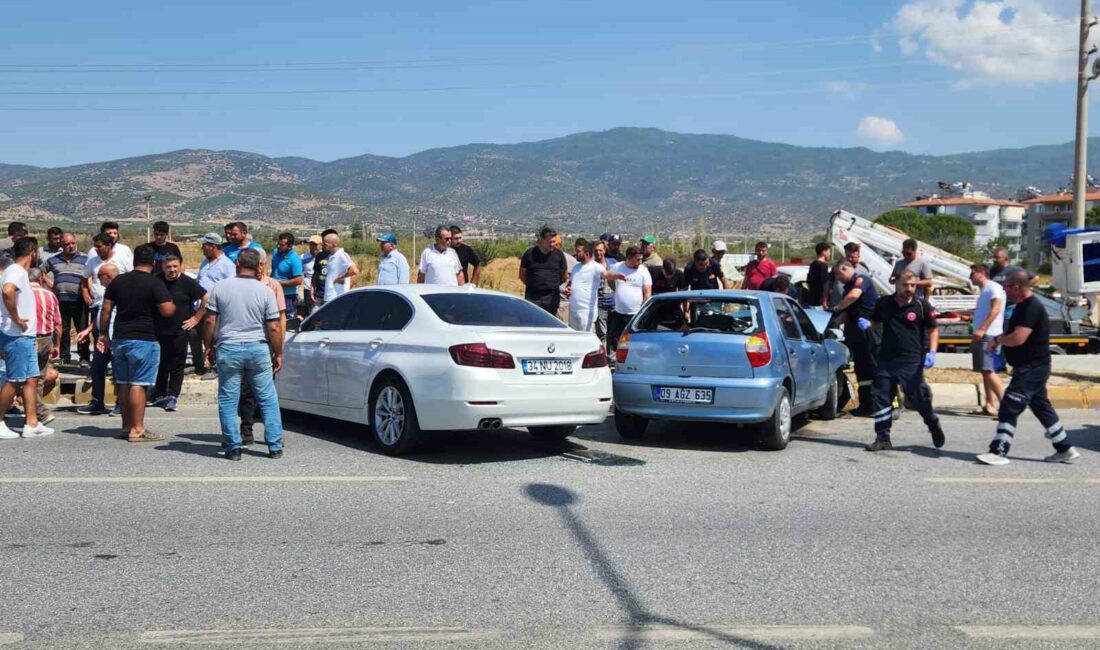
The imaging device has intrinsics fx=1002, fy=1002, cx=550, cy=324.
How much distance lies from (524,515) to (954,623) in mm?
2947

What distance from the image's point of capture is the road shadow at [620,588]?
451cm

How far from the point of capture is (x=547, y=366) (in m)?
8.87

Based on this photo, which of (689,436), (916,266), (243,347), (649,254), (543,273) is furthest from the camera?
(649,254)

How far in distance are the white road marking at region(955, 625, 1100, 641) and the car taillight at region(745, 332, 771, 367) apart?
488 centimetres

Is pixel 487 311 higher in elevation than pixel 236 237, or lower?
lower

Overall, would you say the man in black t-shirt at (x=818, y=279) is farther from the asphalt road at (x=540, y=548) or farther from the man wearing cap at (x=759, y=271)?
the asphalt road at (x=540, y=548)

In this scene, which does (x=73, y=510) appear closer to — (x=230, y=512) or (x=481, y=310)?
(x=230, y=512)

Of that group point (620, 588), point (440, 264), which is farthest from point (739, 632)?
point (440, 264)

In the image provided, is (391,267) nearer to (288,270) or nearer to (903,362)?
(288,270)

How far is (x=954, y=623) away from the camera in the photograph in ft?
15.6

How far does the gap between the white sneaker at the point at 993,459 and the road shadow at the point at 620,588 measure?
401 centimetres

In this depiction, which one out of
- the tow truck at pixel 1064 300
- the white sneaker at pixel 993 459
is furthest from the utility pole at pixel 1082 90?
the white sneaker at pixel 993 459

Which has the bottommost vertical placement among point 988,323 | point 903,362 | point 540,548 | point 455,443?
point 455,443

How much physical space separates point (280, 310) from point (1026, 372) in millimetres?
6883
